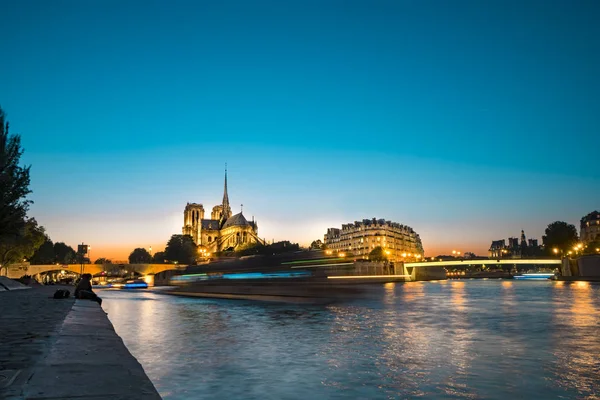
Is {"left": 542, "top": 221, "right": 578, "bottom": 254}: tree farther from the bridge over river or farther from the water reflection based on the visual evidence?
the water reflection

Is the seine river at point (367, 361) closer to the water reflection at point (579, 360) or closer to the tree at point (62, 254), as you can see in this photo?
the water reflection at point (579, 360)

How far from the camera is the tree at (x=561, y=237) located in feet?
511

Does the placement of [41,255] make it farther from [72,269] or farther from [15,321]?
[15,321]

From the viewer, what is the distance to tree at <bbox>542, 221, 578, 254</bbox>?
15588cm

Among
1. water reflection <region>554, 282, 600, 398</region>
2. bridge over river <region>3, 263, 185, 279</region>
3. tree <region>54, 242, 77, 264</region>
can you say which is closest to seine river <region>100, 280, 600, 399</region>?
water reflection <region>554, 282, 600, 398</region>

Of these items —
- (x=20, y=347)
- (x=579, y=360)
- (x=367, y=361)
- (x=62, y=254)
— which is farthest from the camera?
(x=62, y=254)

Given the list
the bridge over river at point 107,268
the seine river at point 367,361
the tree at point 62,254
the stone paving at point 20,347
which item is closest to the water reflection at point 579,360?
the seine river at point 367,361

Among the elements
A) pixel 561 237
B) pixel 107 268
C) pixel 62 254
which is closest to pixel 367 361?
pixel 561 237

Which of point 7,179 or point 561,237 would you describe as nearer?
point 7,179

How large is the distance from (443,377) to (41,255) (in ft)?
500

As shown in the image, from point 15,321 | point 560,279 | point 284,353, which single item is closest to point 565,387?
point 284,353

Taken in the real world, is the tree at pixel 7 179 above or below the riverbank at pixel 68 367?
above

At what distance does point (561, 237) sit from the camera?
6137 inches

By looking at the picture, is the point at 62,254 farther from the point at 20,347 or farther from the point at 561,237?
the point at 20,347
